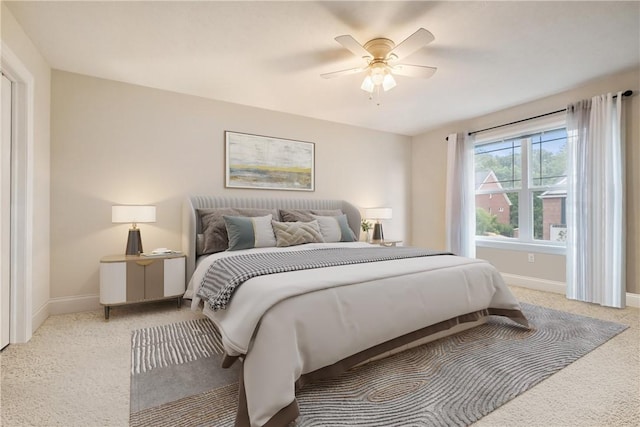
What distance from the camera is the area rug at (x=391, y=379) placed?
146 cm

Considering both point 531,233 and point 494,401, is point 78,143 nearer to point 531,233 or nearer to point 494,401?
point 494,401

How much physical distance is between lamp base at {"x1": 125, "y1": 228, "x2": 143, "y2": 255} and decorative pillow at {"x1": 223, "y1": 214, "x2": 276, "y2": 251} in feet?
2.91

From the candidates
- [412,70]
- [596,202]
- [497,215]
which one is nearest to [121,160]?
[412,70]

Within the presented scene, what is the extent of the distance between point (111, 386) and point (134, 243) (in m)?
1.69

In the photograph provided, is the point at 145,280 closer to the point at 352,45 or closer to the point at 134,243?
the point at 134,243

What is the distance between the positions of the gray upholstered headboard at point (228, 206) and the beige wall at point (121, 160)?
0.52 feet

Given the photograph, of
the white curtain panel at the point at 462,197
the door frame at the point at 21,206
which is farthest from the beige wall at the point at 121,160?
the white curtain panel at the point at 462,197

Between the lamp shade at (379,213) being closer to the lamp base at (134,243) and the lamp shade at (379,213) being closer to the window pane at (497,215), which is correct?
the window pane at (497,215)

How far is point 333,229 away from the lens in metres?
3.72

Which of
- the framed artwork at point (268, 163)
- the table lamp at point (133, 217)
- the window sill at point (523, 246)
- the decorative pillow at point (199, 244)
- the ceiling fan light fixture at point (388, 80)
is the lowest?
the window sill at point (523, 246)

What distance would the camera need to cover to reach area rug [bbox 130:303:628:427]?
146cm

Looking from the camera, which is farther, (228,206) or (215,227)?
(228,206)

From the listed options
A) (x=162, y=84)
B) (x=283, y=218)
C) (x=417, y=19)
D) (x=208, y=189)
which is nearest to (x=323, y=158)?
(x=283, y=218)

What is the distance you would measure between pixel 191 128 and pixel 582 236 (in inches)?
181
